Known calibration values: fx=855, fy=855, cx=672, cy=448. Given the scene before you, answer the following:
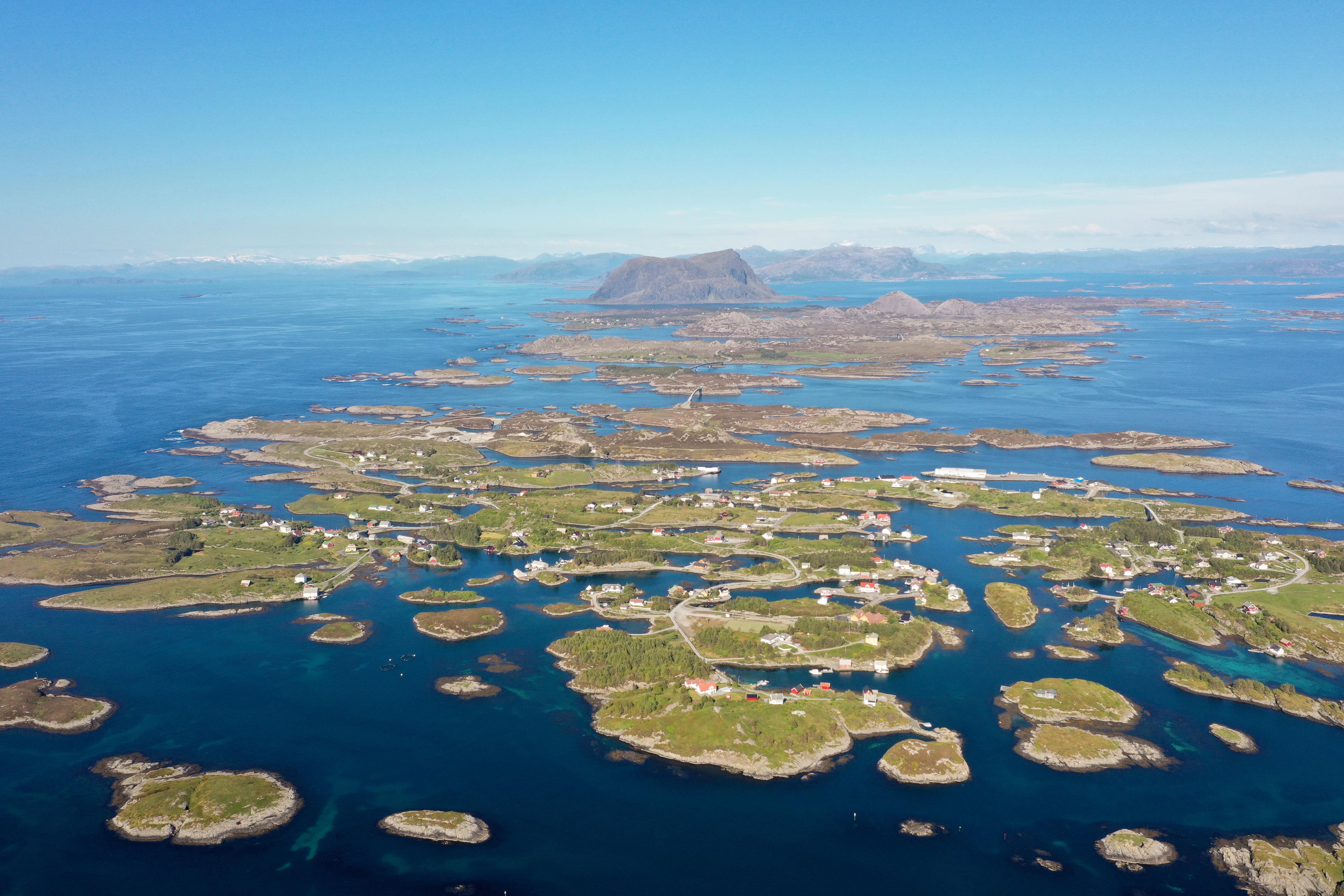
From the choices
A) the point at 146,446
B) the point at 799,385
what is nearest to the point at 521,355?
the point at 799,385

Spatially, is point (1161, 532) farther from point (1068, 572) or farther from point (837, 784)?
point (837, 784)

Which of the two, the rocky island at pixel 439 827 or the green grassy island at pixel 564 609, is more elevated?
the green grassy island at pixel 564 609

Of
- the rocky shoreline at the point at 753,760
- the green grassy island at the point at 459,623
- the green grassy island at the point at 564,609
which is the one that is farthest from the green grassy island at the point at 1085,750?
the green grassy island at the point at 459,623

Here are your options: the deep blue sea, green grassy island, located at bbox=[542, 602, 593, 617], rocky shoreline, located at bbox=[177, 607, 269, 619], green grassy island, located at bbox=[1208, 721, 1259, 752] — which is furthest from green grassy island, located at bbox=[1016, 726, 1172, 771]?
rocky shoreline, located at bbox=[177, 607, 269, 619]

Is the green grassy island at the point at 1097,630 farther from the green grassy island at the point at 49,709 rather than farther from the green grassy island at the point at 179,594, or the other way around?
the green grassy island at the point at 49,709

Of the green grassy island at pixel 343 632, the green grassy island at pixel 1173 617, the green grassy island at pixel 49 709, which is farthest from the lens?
the green grassy island at pixel 343 632

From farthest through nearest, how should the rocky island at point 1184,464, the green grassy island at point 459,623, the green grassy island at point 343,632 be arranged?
the rocky island at point 1184,464, the green grassy island at point 459,623, the green grassy island at point 343,632
